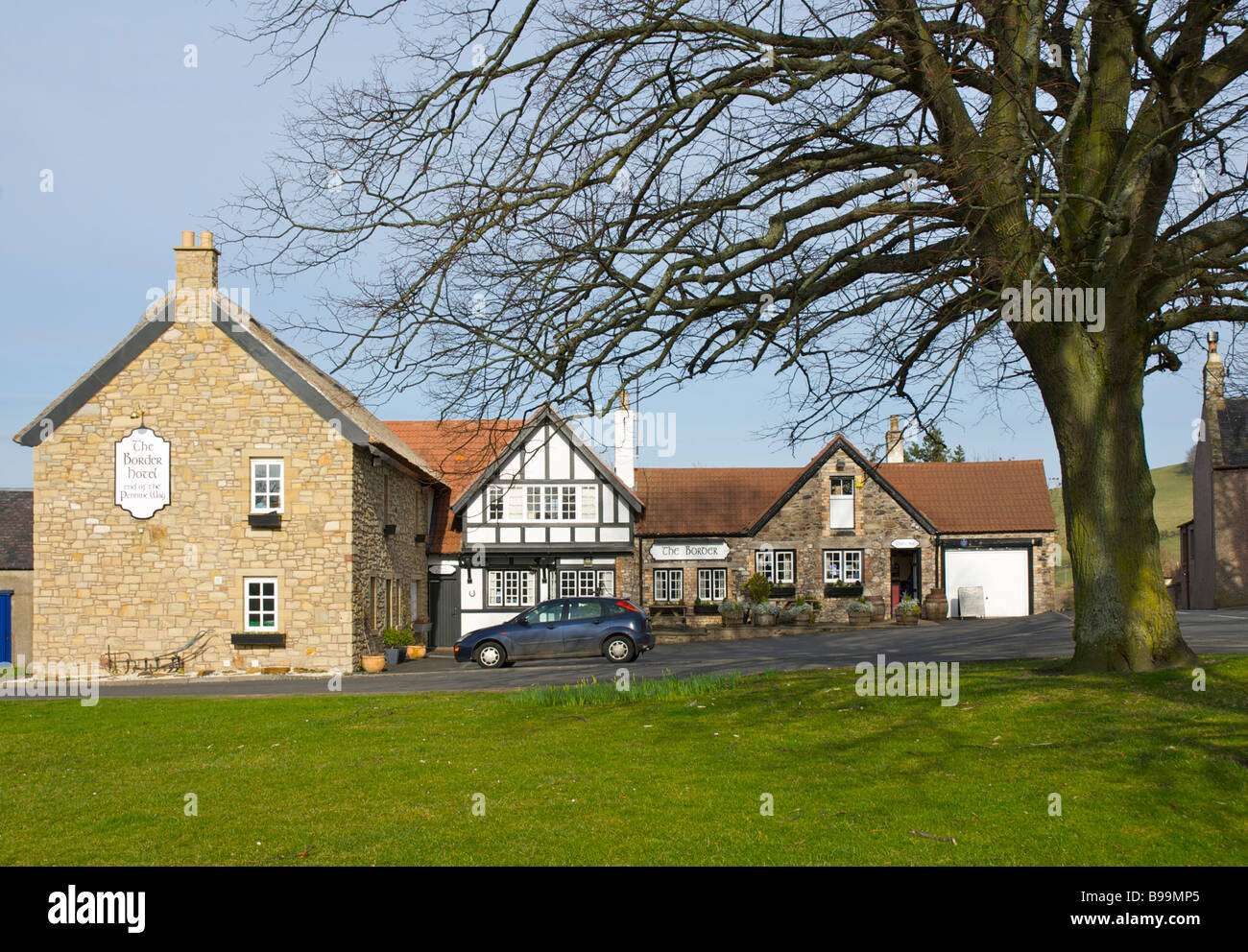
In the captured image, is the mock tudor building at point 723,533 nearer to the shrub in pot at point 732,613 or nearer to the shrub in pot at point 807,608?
the shrub in pot at point 807,608

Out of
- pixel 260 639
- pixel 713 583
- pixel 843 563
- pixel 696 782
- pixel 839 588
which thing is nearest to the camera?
pixel 696 782

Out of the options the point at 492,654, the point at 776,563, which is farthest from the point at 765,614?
the point at 492,654

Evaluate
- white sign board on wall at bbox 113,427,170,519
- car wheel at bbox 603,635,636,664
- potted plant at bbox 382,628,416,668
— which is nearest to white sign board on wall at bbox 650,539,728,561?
potted plant at bbox 382,628,416,668

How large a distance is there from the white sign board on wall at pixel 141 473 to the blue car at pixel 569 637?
809 cm

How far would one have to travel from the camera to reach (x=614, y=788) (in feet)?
28.2

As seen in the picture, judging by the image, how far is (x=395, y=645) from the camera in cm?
2855

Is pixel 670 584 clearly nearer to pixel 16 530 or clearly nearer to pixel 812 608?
pixel 812 608

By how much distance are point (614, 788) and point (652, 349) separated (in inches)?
201

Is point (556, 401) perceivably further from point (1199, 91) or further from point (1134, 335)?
point (1199, 91)

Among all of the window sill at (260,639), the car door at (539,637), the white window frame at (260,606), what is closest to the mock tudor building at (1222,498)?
the car door at (539,637)

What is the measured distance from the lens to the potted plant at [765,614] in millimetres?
36969

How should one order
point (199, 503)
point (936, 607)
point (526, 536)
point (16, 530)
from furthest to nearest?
point (936, 607), point (526, 536), point (16, 530), point (199, 503)

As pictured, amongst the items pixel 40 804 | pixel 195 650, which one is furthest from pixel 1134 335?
pixel 195 650

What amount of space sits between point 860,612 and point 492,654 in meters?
16.6
